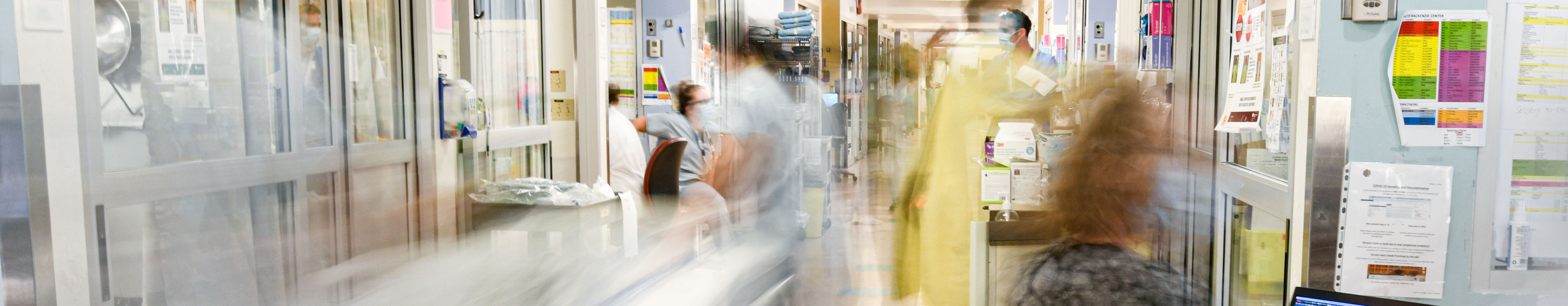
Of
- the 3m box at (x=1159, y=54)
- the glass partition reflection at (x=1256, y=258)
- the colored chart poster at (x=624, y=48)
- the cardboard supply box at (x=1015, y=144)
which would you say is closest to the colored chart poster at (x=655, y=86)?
the colored chart poster at (x=624, y=48)

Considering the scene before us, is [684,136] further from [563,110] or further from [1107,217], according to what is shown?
[1107,217]

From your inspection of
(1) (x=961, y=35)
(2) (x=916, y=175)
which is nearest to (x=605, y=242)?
(2) (x=916, y=175)

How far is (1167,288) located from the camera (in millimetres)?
1459

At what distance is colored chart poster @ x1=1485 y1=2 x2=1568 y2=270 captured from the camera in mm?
1531

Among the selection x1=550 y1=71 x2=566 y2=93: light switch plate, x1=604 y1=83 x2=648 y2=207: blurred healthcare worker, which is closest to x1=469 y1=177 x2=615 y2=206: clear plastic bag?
x1=604 y1=83 x2=648 y2=207: blurred healthcare worker

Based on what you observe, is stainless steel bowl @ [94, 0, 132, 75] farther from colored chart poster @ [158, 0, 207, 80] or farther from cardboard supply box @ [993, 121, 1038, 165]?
cardboard supply box @ [993, 121, 1038, 165]

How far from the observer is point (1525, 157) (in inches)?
61.9

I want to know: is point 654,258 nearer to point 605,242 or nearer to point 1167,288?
Result: point 605,242

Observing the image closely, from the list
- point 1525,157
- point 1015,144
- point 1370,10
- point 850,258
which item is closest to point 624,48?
point 850,258

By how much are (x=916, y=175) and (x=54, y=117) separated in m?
2.18

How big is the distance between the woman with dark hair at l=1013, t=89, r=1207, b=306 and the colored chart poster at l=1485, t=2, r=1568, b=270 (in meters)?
0.59

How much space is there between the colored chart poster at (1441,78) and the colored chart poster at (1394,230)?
0.23 ft

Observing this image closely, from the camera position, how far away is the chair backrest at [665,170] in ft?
9.52

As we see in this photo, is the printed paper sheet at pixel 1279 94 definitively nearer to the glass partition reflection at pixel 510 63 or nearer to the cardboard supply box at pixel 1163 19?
the cardboard supply box at pixel 1163 19
